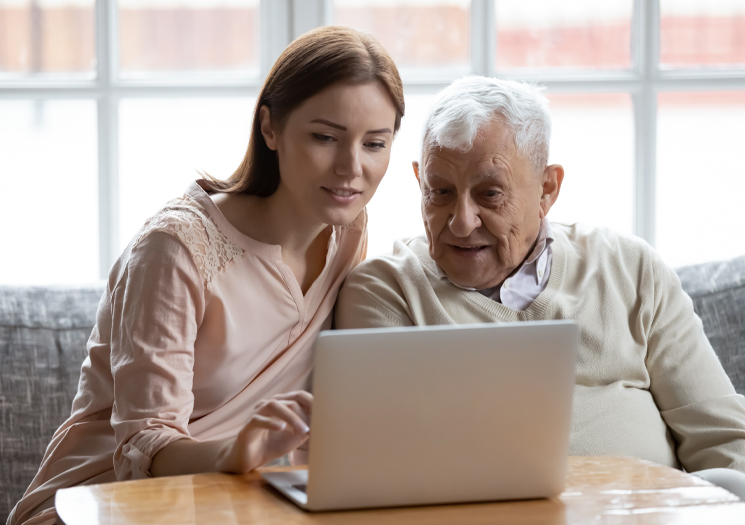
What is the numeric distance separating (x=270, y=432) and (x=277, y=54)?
5.83 ft

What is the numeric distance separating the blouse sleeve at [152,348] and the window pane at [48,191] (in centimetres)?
139

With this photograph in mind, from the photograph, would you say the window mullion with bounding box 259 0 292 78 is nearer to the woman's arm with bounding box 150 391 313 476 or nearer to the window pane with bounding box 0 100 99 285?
the window pane with bounding box 0 100 99 285

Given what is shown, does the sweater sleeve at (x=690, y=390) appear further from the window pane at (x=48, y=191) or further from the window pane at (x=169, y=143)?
the window pane at (x=48, y=191)

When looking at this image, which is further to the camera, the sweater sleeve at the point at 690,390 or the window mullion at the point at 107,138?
the window mullion at the point at 107,138

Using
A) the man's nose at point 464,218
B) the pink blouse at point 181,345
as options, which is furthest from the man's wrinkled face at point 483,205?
the pink blouse at point 181,345

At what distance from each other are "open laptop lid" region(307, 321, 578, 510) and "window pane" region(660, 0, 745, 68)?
212 cm

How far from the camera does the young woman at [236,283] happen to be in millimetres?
1390

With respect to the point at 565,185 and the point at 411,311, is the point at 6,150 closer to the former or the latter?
the point at 411,311

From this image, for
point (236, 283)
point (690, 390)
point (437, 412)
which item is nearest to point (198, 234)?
point (236, 283)

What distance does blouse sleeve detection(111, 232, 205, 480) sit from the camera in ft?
4.41

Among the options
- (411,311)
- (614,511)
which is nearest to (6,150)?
(411,311)

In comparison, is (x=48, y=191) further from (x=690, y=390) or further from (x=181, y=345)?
(x=690, y=390)

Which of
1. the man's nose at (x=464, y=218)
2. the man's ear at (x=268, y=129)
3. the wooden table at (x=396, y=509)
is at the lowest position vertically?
the wooden table at (x=396, y=509)

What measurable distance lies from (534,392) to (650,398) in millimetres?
765
